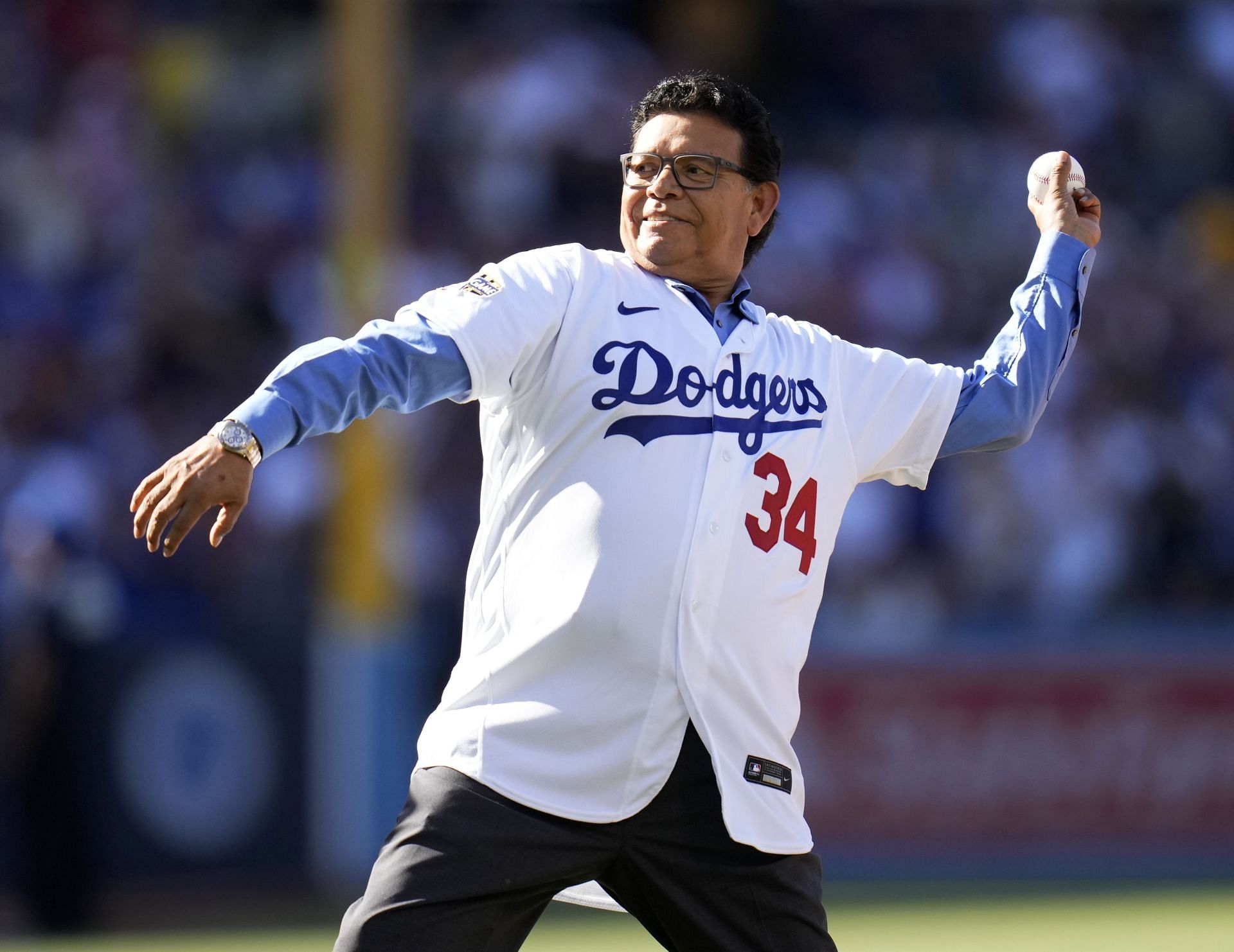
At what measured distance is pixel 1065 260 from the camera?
4219mm

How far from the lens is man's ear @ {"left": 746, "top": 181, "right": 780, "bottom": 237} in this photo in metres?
4.00

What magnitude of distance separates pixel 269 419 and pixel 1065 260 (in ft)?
6.66

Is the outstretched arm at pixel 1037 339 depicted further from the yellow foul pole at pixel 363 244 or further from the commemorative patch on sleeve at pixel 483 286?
the yellow foul pole at pixel 363 244

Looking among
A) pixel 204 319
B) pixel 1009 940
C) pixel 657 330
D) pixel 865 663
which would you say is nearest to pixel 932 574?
pixel 865 663

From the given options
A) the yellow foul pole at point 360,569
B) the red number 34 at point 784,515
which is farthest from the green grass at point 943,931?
the red number 34 at point 784,515

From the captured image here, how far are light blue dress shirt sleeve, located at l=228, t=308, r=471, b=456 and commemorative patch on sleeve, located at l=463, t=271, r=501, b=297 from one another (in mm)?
130

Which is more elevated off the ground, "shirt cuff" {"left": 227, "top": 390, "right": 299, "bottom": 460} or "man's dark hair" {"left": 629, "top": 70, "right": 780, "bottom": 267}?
"man's dark hair" {"left": 629, "top": 70, "right": 780, "bottom": 267}

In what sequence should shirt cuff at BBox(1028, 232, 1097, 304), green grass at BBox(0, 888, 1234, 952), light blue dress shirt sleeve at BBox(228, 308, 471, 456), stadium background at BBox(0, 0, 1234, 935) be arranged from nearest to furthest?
light blue dress shirt sleeve at BBox(228, 308, 471, 456) → shirt cuff at BBox(1028, 232, 1097, 304) → green grass at BBox(0, 888, 1234, 952) → stadium background at BBox(0, 0, 1234, 935)

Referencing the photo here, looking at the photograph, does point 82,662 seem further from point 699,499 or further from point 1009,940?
point 699,499

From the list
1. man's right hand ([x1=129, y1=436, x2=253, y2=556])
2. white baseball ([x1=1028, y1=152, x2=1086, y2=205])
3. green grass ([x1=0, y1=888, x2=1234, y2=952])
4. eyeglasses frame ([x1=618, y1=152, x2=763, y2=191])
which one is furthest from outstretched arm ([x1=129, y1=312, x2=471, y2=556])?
green grass ([x1=0, y1=888, x2=1234, y2=952])

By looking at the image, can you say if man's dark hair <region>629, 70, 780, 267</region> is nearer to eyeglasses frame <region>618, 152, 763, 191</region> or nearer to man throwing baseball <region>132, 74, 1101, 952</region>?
eyeglasses frame <region>618, 152, 763, 191</region>

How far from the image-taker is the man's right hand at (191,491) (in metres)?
2.99

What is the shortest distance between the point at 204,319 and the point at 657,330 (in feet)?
27.0

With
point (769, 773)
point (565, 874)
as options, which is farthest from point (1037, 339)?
point (565, 874)
